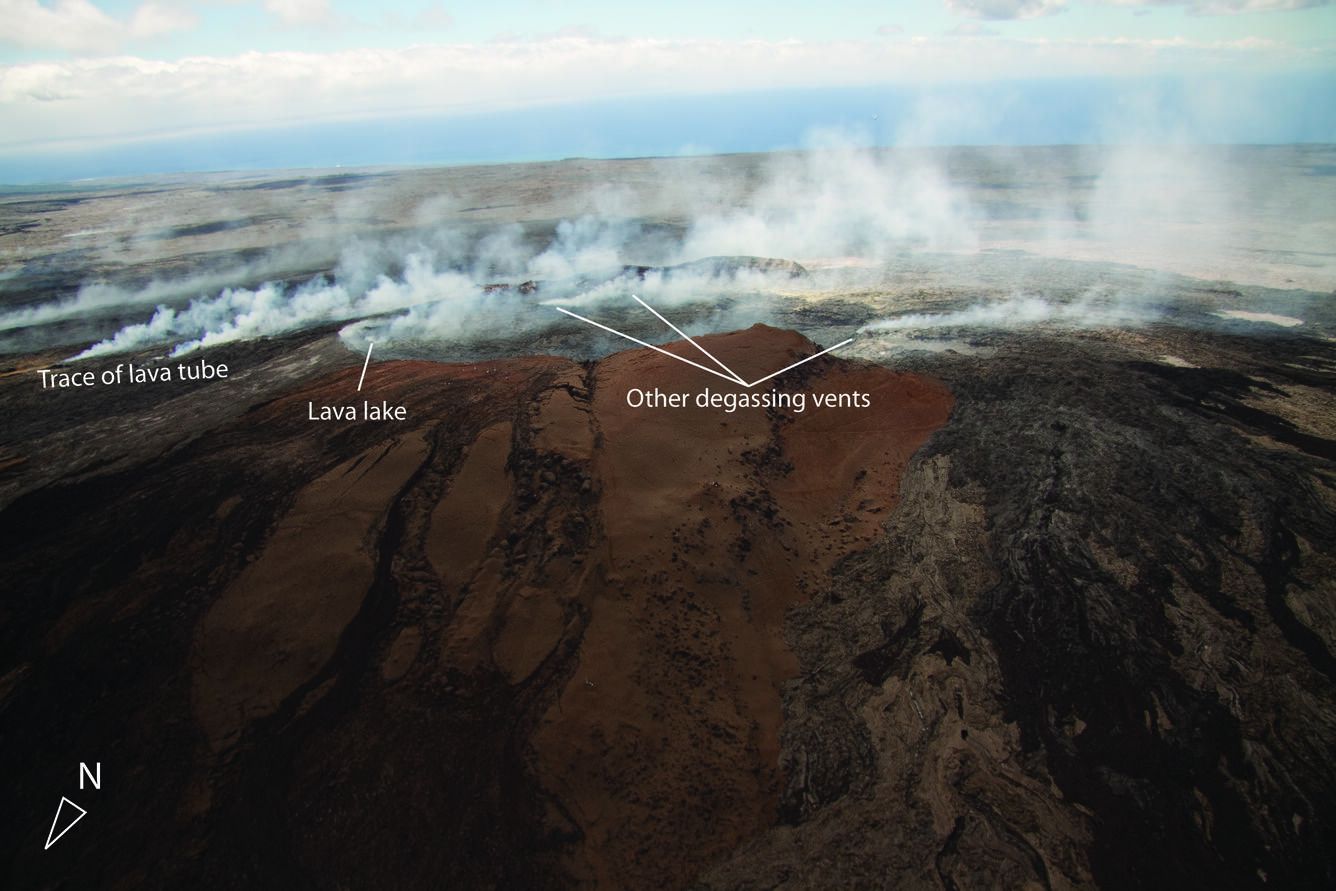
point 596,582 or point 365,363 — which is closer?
point 596,582

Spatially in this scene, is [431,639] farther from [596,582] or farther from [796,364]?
[796,364]

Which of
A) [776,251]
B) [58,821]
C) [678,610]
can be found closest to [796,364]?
[678,610]

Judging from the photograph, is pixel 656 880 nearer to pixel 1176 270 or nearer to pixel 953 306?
pixel 953 306

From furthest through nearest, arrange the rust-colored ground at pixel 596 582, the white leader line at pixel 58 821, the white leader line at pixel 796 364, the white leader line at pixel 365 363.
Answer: the white leader line at pixel 365 363, the white leader line at pixel 796 364, the rust-colored ground at pixel 596 582, the white leader line at pixel 58 821

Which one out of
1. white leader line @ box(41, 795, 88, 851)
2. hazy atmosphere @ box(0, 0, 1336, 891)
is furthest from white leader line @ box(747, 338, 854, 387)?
white leader line @ box(41, 795, 88, 851)

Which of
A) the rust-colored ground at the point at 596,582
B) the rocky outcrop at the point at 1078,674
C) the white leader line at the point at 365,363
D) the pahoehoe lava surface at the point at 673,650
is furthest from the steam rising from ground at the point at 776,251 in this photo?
the rocky outcrop at the point at 1078,674

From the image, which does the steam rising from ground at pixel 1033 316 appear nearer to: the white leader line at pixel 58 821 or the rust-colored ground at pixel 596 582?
the rust-colored ground at pixel 596 582

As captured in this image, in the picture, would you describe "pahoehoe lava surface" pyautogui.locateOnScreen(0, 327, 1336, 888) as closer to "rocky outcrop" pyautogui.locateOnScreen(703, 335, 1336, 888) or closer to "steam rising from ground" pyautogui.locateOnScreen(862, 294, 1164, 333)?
"rocky outcrop" pyautogui.locateOnScreen(703, 335, 1336, 888)
